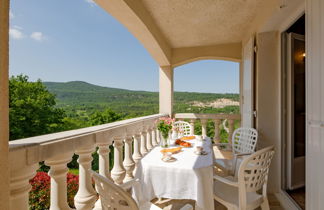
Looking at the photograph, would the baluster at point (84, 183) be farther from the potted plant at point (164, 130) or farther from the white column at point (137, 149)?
the white column at point (137, 149)

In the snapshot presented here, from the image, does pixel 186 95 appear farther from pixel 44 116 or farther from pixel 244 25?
pixel 44 116

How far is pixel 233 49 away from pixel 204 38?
769mm

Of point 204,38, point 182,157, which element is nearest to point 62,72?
point 204,38

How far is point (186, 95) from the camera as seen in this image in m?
5.87

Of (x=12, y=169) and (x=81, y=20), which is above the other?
(x=81, y=20)

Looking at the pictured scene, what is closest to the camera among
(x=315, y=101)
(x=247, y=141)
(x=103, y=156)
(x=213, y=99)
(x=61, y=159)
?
(x=61, y=159)

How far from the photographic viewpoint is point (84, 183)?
4.24 ft

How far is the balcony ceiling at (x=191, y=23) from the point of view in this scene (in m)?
2.28

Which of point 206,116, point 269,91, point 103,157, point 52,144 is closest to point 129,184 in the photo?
point 103,157

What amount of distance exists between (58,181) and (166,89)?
337 centimetres

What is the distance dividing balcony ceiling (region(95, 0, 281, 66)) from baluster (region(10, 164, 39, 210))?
68.8 inches

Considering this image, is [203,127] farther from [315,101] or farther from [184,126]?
[315,101]

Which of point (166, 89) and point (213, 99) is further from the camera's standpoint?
point (213, 99)

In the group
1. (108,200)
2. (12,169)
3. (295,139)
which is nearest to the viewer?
(12,169)
